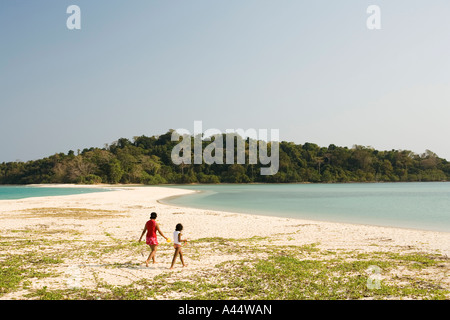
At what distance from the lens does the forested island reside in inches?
4134

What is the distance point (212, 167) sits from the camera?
124938 millimetres

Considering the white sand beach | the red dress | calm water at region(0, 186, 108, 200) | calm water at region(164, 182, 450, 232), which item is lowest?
calm water at region(0, 186, 108, 200)

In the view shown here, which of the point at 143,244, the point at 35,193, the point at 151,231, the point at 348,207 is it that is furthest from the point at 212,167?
the point at 151,231

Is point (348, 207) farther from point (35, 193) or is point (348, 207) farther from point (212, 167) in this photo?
point (212, 167)

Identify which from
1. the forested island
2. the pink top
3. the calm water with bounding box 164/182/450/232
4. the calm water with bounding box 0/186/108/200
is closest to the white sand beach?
the pink top

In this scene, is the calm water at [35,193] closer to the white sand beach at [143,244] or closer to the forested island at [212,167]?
the forested island at [212,167]

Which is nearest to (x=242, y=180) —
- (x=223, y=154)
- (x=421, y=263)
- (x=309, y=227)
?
(x=223, y=154)

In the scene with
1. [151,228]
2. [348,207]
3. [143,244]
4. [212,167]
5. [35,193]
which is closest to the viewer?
[151,228]

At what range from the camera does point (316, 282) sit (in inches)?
288

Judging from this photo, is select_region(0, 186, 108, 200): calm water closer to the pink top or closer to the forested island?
the forested island

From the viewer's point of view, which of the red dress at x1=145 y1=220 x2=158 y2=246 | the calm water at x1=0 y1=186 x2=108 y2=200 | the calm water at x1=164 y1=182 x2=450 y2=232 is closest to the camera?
the red dress at x1=145 y1=220 x2=158 y2=246

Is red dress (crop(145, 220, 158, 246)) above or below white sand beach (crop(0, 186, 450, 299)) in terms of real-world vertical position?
above

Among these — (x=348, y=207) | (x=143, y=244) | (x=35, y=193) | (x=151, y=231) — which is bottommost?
(x=35, y=193)
